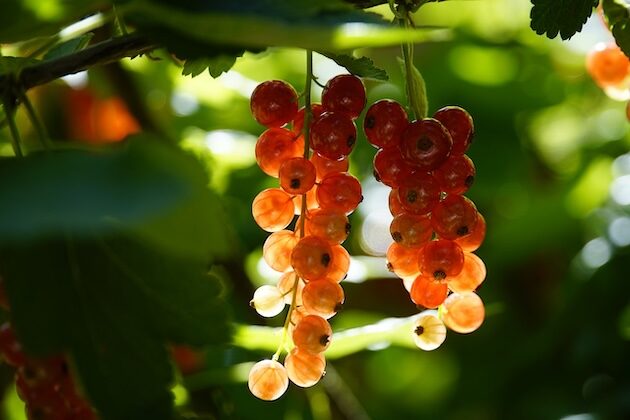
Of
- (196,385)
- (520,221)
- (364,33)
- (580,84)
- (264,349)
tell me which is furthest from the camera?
(580,84)

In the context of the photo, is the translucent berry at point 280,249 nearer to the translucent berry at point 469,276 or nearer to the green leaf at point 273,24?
the translucent berry at point 469,276

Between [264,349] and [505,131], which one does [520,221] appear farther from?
[264,349]

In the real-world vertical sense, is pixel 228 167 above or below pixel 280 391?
above

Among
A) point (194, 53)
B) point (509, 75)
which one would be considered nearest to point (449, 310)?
point (194, 53)

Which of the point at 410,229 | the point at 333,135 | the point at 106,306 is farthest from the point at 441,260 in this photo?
the point at 106,306

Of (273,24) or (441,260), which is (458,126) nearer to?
(441,260)
